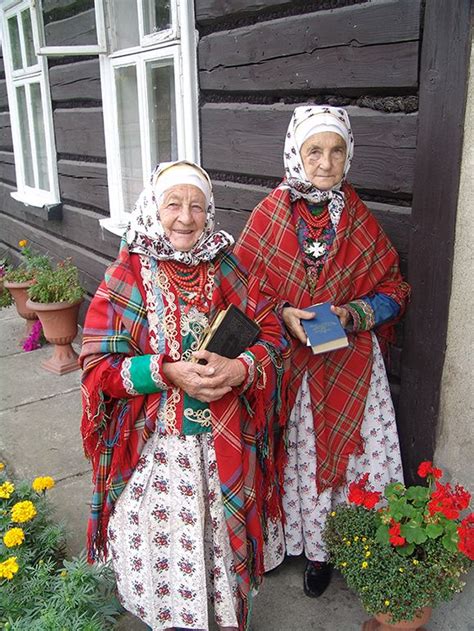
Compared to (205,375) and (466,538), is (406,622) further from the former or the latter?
(205,375)

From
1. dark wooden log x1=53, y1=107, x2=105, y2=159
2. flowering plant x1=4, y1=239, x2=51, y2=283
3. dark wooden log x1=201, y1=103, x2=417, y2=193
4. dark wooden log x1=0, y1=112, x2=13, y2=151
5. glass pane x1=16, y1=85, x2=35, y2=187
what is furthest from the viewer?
dark wooden log x1=0, y1=112, x2=13, y2=151

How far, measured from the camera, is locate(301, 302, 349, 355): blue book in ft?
6.55

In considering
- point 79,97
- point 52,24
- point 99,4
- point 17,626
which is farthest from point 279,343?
point 52,24

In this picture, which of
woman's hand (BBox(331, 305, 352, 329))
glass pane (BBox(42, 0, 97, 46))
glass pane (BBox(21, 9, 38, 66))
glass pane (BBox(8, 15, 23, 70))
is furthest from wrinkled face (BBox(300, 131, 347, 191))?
glass pane (BBox(8, 15, 23, 70))

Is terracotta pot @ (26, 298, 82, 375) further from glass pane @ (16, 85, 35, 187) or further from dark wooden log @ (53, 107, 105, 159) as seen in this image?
glass pane @ (16, 85, 35, 187)

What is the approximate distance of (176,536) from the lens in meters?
1.90

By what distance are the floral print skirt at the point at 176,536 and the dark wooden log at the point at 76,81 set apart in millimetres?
3083

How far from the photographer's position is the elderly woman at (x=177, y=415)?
5.82 feet

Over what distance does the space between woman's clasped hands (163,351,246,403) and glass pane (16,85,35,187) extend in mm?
4929

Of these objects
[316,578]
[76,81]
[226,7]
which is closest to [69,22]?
[76,81]

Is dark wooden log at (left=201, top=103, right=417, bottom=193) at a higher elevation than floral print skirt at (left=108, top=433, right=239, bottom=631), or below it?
higher

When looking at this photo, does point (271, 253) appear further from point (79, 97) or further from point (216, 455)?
point (79, 97)

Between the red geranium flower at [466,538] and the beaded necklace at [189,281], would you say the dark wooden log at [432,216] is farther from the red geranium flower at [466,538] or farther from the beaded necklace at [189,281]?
the beaded necklace at [189,281]

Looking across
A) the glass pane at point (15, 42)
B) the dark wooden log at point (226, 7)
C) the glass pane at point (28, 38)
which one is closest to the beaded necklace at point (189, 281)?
the dark wooden log at point (226, 7)
